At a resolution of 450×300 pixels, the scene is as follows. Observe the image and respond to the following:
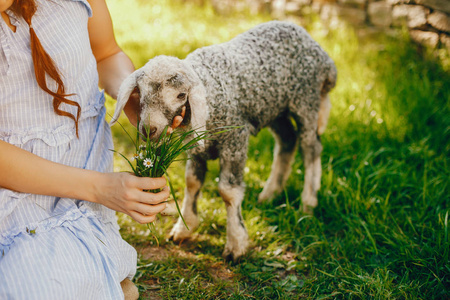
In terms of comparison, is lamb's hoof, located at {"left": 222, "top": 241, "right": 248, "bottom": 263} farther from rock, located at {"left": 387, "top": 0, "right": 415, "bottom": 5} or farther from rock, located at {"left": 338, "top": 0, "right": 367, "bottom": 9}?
rock, located at {"left": 338, "top": 0, "right": 367, "bottom": 9}

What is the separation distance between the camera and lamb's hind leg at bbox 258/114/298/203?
329 cm

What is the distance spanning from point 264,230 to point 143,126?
146 cm

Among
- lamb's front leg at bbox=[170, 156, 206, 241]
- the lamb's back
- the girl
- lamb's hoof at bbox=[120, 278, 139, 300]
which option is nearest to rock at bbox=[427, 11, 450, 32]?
the lamb's back

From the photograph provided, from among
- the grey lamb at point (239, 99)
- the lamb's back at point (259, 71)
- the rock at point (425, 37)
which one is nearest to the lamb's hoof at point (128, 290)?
the grey lamb at point (239, 99)

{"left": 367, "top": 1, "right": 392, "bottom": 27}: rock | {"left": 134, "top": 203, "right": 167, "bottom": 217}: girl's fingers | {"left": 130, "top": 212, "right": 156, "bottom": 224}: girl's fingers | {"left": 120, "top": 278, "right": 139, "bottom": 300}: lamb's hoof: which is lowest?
{"left": 120, "top": 278, "right": 139, "bottom": 300}: lamb's hoof

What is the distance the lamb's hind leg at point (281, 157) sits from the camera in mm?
3285

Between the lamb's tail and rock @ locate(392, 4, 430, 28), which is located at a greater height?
rock @ locate(392, 4, 430, 28)

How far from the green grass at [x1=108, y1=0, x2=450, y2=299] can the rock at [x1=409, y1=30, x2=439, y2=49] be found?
12cm

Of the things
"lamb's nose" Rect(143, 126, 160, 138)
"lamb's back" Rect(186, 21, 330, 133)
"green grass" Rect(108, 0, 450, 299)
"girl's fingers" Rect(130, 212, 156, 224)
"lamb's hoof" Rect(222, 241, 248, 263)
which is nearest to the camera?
"girl's fingers" Rect(130, 212, 156, 224)

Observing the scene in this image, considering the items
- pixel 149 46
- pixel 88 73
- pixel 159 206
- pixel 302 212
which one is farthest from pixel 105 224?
pixel 149 46

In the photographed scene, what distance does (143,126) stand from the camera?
79.9 inches

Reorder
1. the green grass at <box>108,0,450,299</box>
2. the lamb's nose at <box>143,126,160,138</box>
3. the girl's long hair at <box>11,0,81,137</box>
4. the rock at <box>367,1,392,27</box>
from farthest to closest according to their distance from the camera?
the rock at <box>367,1,392,27</box> → the green grass at <box>108,0,450,299</box> → the lamb's nose at <box>143,126,160,138</box> → the girl's long hair at <box>11,0,81,137</box>

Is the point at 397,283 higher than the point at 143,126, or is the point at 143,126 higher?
the point at 143,126

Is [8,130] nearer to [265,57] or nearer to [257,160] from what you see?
[265,57]
